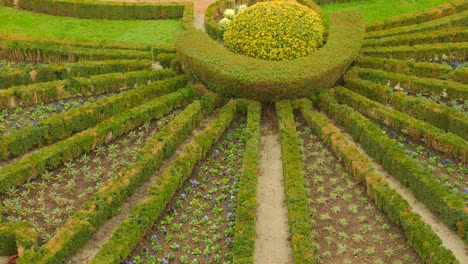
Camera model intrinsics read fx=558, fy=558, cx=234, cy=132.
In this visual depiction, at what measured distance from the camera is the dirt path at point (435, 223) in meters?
11.7

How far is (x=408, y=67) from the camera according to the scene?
59.6 ft

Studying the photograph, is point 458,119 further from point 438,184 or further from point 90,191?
point 90,191

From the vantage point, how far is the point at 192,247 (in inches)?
473

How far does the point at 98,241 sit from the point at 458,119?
9.79 meters

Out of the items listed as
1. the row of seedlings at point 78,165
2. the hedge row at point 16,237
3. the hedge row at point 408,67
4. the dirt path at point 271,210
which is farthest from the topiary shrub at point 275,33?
the hedge row at point 16,237

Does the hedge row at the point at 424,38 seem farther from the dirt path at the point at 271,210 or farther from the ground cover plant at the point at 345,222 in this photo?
the ground cover plant at the point at 345,222

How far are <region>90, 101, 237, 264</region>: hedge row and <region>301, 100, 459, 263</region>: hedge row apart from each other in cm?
270

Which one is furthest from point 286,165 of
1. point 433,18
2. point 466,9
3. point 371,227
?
point 466,9

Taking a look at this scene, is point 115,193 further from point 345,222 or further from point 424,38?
point 424,38

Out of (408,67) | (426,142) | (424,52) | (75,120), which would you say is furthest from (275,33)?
(75,120)

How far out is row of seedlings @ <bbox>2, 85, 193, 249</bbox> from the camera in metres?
12.8

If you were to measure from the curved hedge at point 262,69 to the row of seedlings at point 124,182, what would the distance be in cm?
95

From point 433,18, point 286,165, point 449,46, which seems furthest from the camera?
point 433,18

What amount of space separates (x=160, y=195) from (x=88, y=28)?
12887 millimetres
